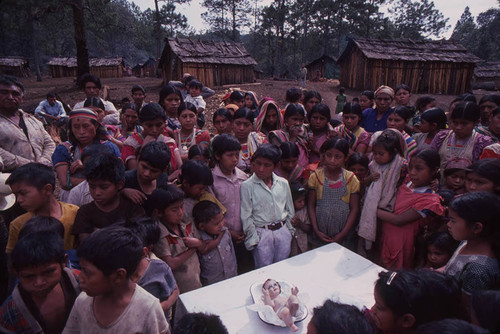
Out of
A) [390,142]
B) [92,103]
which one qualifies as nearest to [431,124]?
[390,142]

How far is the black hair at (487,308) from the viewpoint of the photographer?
1.25m

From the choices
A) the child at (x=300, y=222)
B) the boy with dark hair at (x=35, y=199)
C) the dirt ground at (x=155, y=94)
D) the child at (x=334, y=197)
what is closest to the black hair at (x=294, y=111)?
the child at (x=334, y=197)

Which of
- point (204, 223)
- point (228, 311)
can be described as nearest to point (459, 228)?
point (228, 311)

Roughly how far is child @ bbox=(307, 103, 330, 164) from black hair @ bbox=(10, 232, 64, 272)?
2948 millimetres

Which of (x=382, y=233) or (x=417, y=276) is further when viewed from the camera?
(x=382, y=233)

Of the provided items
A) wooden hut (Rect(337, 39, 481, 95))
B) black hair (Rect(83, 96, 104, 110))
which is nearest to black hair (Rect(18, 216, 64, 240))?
black hair (Rect(83, 96, 104, 110))

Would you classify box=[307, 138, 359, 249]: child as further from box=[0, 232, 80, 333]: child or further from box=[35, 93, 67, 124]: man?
box=[35, 93, 67, 124]: man

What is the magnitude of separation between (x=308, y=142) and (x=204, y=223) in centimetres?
191

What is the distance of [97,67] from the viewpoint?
29.6 metres

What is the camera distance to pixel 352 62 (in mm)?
19141

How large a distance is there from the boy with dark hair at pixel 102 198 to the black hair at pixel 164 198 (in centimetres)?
23

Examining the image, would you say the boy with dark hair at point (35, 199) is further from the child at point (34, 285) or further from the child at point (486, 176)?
the child at point (486, 176)

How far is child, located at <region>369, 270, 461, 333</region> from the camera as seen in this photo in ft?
5.02

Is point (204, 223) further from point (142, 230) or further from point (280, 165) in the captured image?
point (280, 165)
